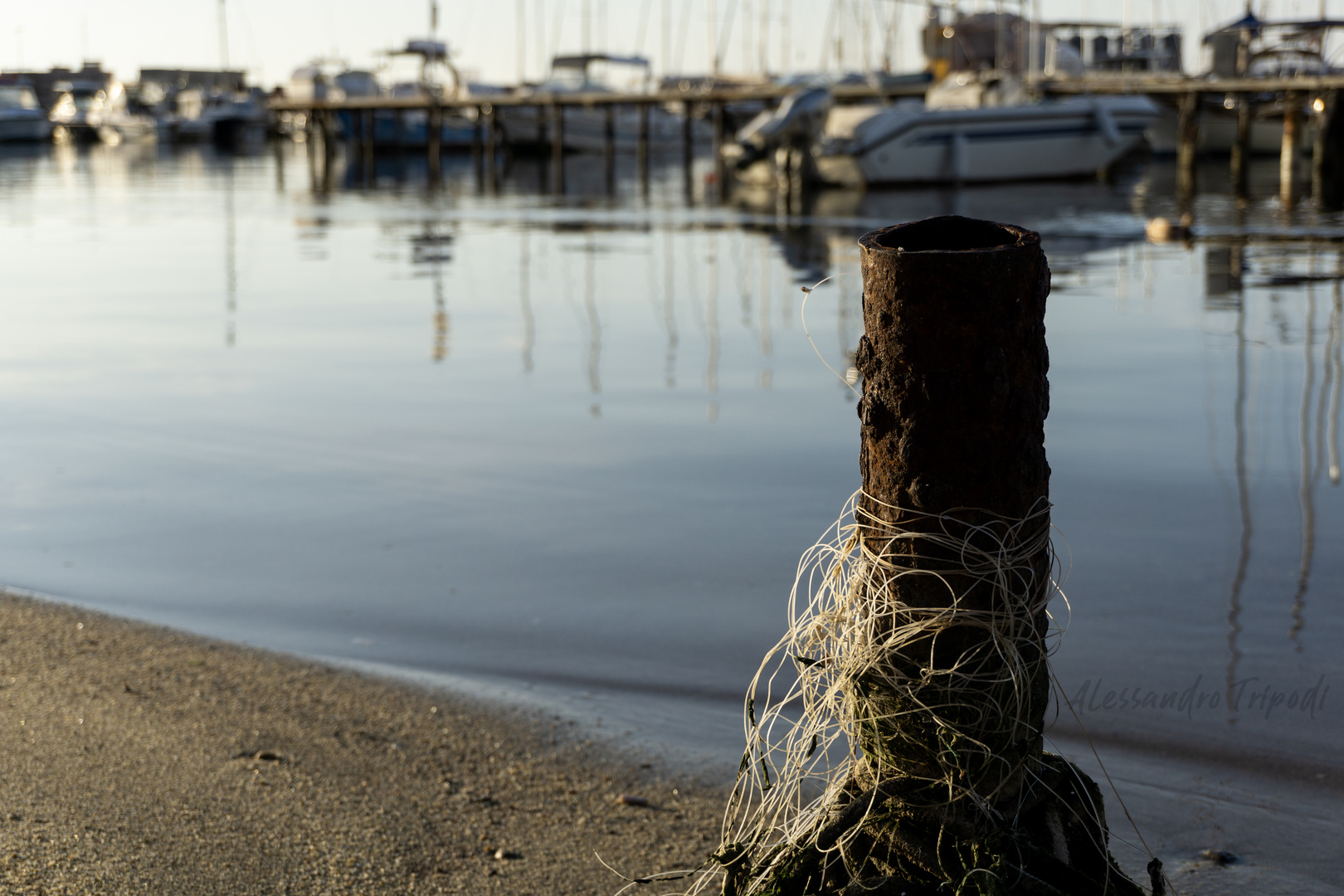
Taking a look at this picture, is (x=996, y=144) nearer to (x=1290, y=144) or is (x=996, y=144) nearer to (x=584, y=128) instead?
(x=1290, y=144)

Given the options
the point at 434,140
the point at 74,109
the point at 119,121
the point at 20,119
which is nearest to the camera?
the point at 434,140

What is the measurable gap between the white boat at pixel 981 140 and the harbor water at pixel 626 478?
17021 millimetres

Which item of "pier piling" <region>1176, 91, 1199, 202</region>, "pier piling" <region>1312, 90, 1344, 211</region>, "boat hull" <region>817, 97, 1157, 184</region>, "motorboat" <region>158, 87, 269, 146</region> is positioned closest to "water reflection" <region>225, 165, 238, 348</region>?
"boat hull" <region>817, 97, 1157, 184</region>

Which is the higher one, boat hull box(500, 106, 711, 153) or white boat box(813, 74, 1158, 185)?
boat hull box(500, 106, 711, 153)

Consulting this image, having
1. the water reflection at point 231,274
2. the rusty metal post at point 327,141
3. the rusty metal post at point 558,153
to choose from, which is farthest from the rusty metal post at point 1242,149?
the rusty metal post at point 327,141

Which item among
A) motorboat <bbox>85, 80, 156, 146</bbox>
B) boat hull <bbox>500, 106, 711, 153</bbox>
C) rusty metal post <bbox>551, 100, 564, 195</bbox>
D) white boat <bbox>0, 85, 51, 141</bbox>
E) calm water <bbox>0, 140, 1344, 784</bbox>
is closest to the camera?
calm water <bbox>0, 140, 1344, 784</bbox>

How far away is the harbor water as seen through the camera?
4152 millimetres

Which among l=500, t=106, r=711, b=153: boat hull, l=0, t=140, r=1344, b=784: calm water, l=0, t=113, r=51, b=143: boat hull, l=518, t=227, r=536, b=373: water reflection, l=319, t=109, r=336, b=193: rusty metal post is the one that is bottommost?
l=0, t=140, r=1344, b=784: calm water

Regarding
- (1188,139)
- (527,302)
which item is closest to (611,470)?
(527,302)

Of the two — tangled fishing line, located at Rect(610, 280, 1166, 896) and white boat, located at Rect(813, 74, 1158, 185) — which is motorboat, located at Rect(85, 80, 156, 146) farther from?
tangled fishing line, located at Rect(610, 280, 1166, 896)

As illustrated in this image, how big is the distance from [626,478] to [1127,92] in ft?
117

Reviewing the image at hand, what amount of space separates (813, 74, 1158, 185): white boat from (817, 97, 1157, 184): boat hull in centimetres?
2

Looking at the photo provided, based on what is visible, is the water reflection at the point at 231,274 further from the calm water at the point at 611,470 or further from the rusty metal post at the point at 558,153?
the rusty metal post at the point at 558,153

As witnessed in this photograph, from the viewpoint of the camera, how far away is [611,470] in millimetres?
6535
